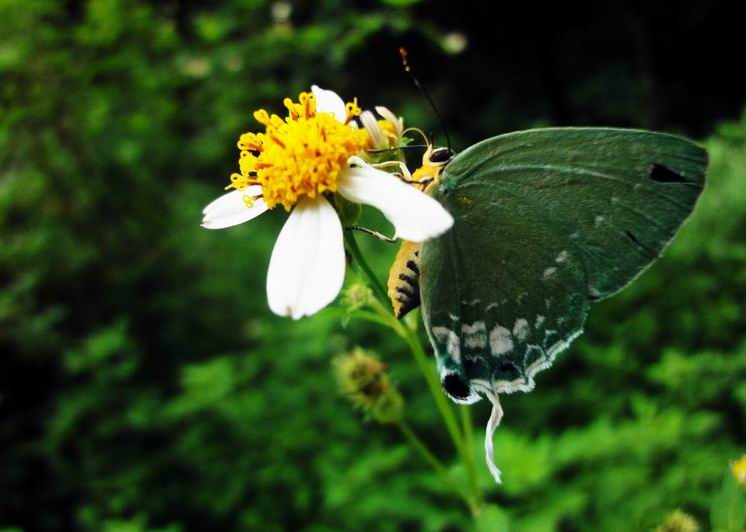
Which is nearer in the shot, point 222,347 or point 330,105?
point 330,105

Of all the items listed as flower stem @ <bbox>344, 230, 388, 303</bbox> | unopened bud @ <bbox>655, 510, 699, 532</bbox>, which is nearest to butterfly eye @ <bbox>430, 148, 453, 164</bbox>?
flower stem @ <bbox>344, 230, 388, 303</bbox>

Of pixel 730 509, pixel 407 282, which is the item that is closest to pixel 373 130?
pixel 407 282

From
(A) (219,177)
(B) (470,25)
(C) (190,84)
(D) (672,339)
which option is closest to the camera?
(D) (672,339)

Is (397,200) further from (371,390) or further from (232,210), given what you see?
(371,390)

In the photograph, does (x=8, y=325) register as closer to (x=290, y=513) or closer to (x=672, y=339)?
(x=290, y=513)

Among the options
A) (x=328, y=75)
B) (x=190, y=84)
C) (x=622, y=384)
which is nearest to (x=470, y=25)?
(x=328, y=75)

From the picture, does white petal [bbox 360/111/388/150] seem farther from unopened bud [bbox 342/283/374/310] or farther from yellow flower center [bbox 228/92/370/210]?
unopened bud [bbox 342/283/374/310]
